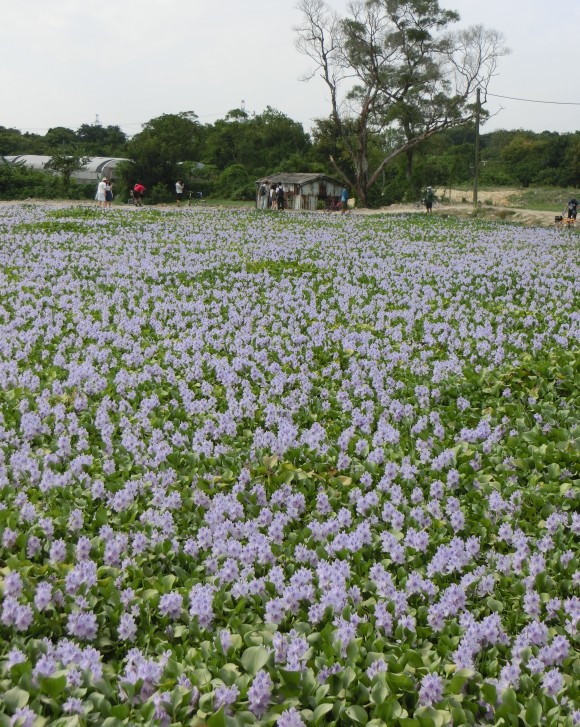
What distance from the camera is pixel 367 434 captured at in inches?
203

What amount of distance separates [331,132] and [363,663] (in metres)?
50.9

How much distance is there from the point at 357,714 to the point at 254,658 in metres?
0.45

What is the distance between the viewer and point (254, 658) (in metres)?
2.68

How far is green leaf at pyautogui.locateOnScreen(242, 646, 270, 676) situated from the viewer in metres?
2.65

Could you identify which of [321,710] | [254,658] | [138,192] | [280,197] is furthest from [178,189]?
[321,710]

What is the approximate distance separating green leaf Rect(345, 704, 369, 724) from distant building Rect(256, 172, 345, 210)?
47.3 m

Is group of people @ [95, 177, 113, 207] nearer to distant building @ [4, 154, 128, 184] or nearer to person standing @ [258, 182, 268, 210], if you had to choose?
person standing @ [258, 182, 268, 210]

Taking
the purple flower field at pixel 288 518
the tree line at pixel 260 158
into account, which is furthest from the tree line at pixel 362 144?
the purple flower field at pixel 288 518

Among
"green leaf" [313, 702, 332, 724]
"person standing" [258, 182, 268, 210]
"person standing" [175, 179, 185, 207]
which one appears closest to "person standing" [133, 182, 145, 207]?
"person standing" [175, 179, 185, 207]

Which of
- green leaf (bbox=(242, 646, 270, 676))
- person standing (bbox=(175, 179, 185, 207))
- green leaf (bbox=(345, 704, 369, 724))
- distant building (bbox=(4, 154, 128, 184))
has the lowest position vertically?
green leaf (bbox=(345, 704, 369, 724))

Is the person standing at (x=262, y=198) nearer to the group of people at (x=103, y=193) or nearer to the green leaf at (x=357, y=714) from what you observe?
the group of people at (x=103, y=193)

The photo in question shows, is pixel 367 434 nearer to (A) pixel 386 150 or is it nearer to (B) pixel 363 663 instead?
(B) pixel 363 663

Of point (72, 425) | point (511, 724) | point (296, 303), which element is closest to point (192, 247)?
point (296, 303)

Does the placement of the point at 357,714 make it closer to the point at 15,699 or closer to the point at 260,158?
the point at 15,699
